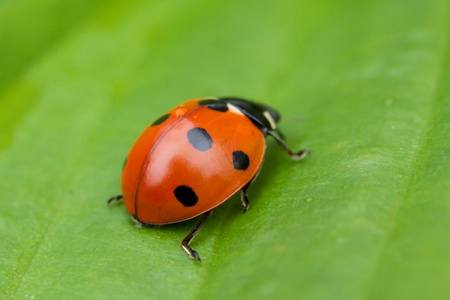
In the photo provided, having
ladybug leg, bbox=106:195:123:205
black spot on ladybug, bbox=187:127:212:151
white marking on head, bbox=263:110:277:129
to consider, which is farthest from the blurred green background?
black spot on ladybug, bbox=187:127:212:151

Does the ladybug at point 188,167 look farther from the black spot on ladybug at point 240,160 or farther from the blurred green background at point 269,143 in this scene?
the blurred green background at point 269,143

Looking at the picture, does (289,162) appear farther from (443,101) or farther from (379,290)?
(379,290)

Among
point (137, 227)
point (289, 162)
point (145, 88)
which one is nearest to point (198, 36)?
point (145, 88)

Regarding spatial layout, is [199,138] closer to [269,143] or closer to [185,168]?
[185,168]

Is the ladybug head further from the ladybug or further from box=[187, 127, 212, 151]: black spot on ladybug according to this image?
box=[187, 127, 212, 151]: black spot on ladybug

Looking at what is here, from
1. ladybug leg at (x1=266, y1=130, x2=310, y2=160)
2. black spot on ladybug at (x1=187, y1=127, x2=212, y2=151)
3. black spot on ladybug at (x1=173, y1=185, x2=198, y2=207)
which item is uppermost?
black spot on ladybug at (x1=187, y1=127, x2=212, y2=151)

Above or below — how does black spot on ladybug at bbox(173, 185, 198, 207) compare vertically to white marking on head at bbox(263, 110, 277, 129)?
above

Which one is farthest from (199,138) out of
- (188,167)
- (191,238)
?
(191,238)
